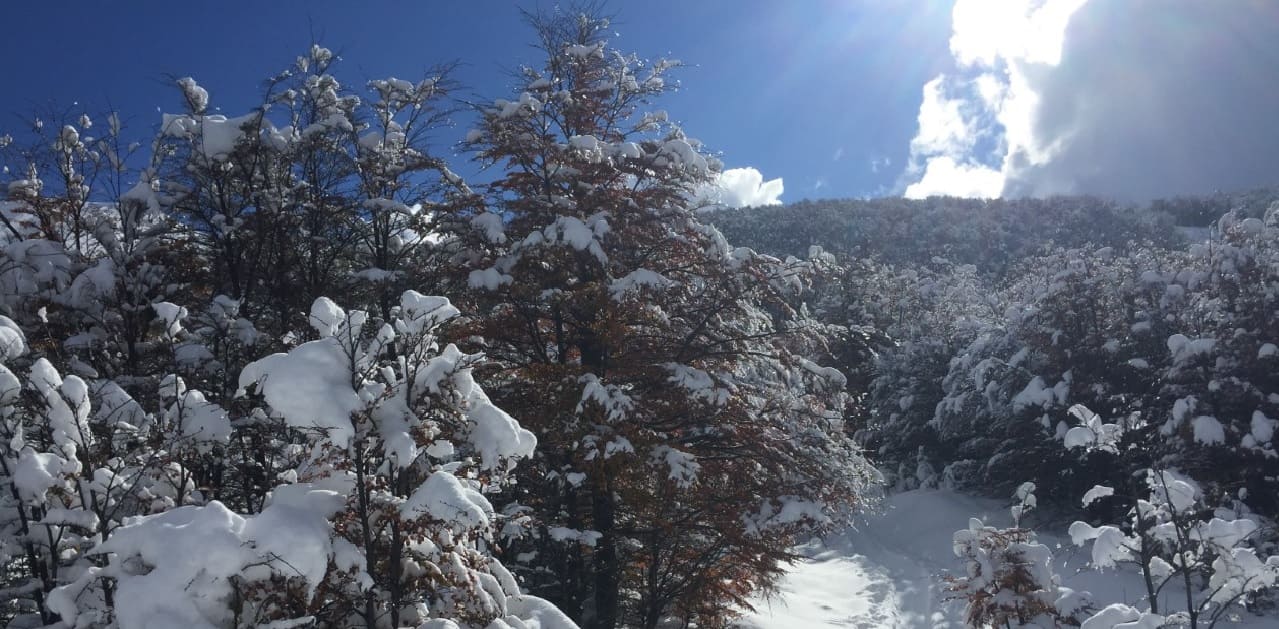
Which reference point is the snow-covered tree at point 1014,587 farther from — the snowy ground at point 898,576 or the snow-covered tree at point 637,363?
the snow-covered tree at point 637,363

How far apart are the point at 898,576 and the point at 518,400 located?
1105 centimetres

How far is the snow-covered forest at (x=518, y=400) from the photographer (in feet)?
11.7

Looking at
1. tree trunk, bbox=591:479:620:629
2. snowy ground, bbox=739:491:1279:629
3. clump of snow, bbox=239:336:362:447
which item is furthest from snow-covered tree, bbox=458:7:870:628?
clump of snow, bbox=239:336:362:447

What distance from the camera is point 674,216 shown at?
30.5 ft

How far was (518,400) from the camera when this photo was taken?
885cm

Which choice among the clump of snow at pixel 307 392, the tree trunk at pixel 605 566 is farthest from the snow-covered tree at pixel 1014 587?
the clump of snow at pixel 307 392

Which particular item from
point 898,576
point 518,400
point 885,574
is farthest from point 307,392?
point 885,574

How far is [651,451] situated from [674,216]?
3.11 m

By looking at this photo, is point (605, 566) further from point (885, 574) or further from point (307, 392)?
point (885, 574)

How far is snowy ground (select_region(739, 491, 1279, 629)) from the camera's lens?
1189cm

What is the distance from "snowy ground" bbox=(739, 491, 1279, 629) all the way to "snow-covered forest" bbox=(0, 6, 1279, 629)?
15 cm

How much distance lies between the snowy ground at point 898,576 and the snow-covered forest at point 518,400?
148 mm

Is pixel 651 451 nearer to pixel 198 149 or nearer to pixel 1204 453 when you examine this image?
pixel 198 149

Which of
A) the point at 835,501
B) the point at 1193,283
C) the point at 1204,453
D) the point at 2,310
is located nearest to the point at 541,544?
the point at 835,501
